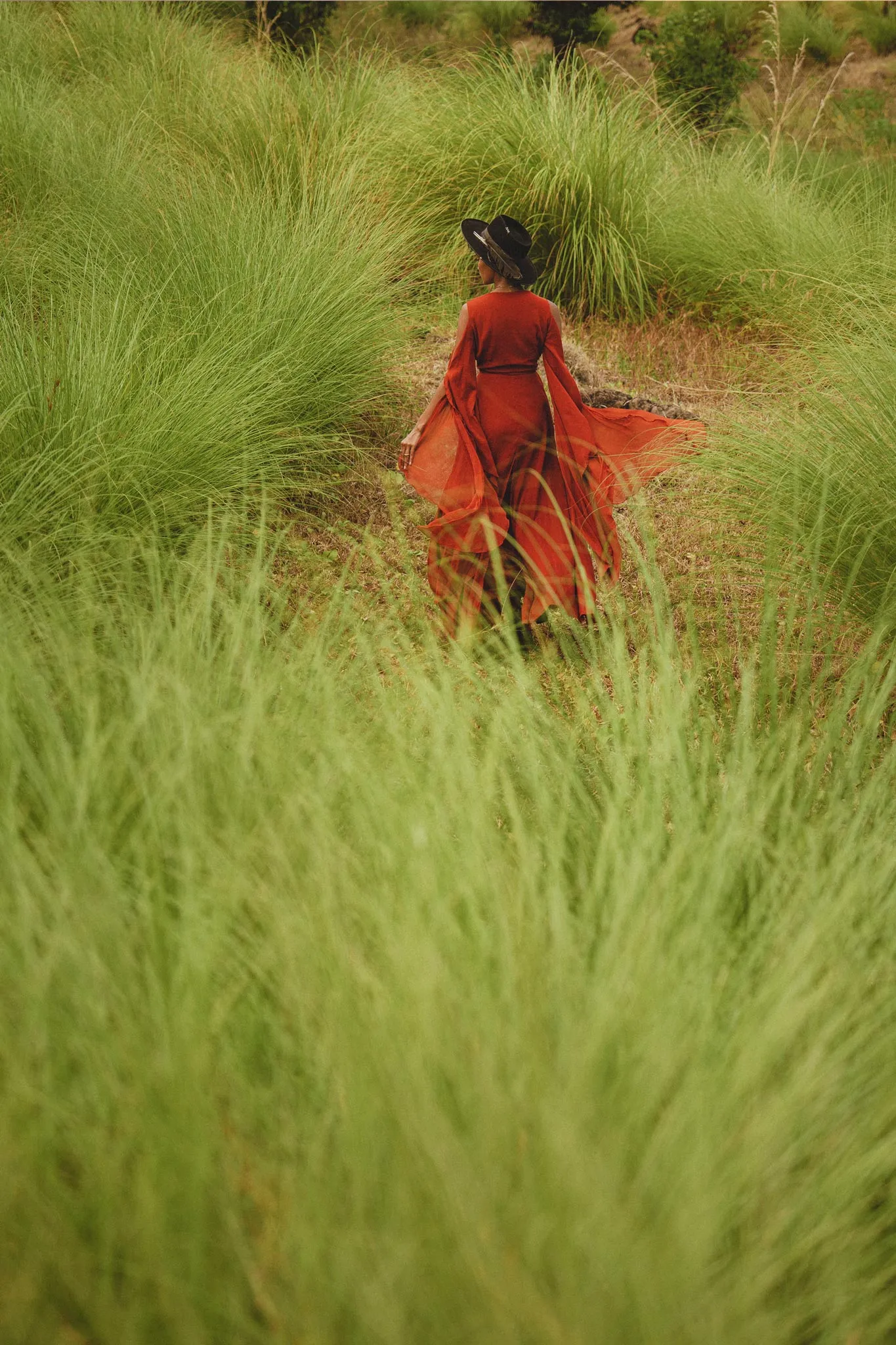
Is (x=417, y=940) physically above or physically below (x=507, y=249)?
below

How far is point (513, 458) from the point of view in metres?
3.32

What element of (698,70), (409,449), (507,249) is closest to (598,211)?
(507,249)

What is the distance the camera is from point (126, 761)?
170cm

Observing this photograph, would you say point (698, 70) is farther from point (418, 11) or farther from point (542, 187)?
point (418, 11)

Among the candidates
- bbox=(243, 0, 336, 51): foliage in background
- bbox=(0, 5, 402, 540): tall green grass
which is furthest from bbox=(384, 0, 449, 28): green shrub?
bbox=(0, 5, 402, 540): tall green grass

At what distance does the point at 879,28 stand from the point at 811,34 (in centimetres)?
104

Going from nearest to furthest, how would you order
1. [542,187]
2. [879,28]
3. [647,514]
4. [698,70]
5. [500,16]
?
Answer: [647,514]
[542,187]
[698,70]
[500,16]
[879,28]

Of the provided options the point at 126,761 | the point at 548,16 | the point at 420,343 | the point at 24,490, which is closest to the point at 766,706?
the point at 126,761

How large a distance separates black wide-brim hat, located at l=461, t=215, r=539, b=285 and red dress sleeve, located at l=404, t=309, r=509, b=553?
0.65 ft

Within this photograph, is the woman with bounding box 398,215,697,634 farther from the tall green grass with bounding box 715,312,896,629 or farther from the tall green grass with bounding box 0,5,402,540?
the tall green grass with bounding box 0,5,402,540

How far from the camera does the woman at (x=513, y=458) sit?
3.13 metres

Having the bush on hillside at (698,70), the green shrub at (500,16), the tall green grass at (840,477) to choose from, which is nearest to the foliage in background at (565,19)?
the green shrub at (500,16)

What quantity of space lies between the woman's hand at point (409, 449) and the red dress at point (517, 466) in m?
0.02

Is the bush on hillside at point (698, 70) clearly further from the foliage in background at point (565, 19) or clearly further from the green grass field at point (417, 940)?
the green grass field at point (417, 940)
